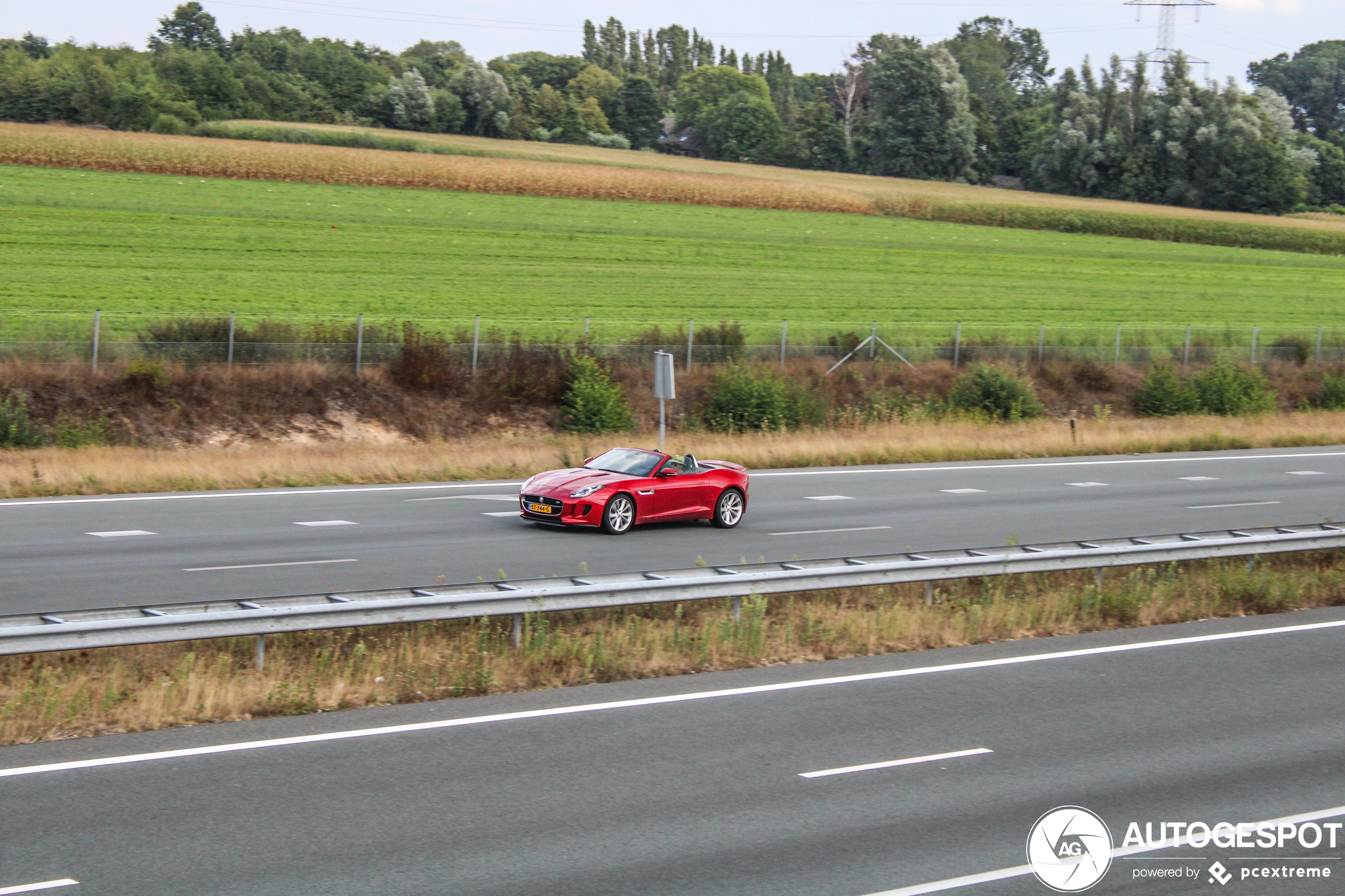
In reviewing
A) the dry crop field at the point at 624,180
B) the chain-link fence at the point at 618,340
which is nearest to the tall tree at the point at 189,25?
the dry crop field at the point at 624,180

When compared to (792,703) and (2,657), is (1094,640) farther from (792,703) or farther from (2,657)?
(2,657)

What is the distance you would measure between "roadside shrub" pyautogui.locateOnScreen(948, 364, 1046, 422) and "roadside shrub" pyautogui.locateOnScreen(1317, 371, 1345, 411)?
12.2m

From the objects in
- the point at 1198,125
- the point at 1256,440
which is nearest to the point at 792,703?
the point at 1256,440

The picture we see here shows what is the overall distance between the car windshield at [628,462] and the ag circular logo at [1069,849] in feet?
38.5

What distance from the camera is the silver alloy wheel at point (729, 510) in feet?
63.4

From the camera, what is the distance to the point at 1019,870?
22.1ft

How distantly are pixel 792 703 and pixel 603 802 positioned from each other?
2647 mm

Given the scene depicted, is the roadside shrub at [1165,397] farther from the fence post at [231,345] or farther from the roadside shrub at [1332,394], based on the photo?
the fence post at [231,345]

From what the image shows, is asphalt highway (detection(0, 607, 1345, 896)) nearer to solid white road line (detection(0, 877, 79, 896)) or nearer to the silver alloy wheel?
solid white road line (detection(0, 877, 79, 896))

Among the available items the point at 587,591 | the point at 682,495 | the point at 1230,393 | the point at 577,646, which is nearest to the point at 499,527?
the point at 682,495

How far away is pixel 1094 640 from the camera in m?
12.4

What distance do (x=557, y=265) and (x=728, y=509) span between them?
31.6 m

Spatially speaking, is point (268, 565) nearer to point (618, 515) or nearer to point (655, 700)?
point (618, 515)

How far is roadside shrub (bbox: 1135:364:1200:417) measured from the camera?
39.2 m
